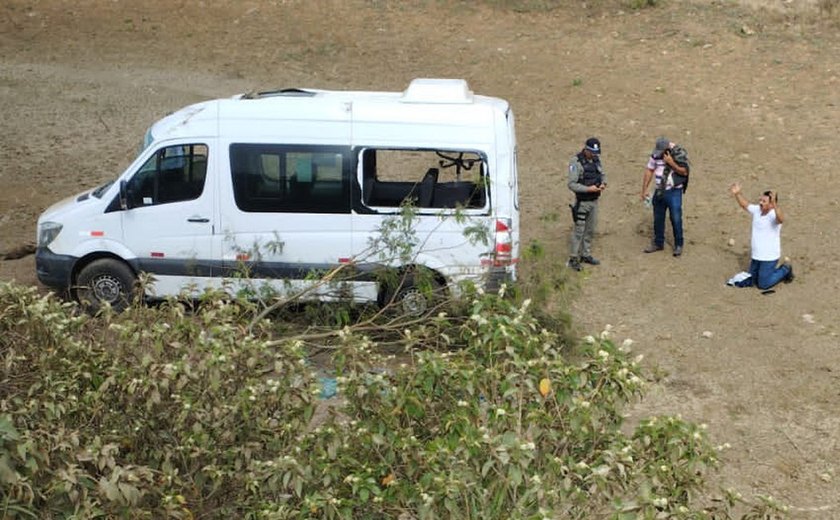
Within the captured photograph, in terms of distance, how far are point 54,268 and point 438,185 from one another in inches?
145

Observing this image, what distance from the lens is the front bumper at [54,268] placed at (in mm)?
10961

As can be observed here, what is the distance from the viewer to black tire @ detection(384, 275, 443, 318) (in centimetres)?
935

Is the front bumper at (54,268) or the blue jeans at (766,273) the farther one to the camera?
the blue jeans at (766,273)

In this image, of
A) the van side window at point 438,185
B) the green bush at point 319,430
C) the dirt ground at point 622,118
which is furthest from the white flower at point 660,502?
the van side window at point 438,185

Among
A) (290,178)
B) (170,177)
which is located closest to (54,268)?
(170,177)

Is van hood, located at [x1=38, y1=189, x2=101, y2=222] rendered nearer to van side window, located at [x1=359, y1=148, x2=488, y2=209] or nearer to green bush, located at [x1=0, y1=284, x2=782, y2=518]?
van side window, located at [x1=359, y1=148, x2=488, y2=209]

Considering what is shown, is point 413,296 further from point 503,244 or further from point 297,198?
point 297,198

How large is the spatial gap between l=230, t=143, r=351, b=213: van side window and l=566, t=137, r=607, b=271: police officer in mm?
2946

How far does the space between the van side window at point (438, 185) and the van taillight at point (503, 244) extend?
0.26 meters

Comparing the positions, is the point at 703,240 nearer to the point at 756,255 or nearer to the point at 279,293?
the point at 756,255

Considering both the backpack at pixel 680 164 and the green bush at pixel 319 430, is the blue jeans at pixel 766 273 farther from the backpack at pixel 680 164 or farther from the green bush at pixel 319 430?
the green bush at pixel 319 430

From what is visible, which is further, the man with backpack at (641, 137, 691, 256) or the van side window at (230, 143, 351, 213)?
the man with backpack at (641, 137, 691, 256)

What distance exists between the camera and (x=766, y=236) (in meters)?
11.7

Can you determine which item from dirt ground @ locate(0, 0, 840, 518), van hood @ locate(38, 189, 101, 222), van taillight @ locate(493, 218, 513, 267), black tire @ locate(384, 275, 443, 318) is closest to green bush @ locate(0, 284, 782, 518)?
dirt ground @ locate(0, 0, 840, 518)
